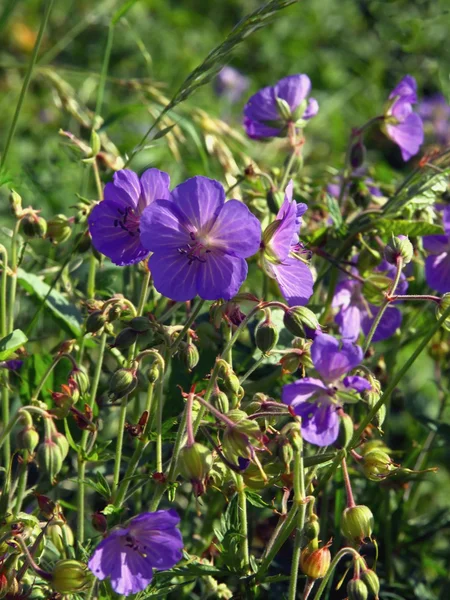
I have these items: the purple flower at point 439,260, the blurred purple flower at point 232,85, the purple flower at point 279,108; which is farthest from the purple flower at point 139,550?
the blurred purple flower at point 232,85

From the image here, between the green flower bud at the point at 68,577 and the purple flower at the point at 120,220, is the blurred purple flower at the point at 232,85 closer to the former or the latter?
the purple flower at the point at 120,220

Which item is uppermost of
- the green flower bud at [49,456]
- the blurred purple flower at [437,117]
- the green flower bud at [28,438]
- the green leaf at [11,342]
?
the green leaf at [11,342]

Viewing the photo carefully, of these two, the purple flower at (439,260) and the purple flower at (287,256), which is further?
the purple flower at (439,260)

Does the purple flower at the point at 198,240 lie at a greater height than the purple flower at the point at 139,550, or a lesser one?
greater

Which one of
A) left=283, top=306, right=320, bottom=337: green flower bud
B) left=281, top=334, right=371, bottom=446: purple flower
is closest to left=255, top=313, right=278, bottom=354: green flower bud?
left=283, top=306, right=320, bottom=337: green flower bud

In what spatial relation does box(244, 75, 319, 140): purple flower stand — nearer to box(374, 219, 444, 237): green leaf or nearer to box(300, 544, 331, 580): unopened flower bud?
box(374, 219, 444, 237): green leaf

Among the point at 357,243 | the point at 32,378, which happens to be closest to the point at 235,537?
the point at 32,378
